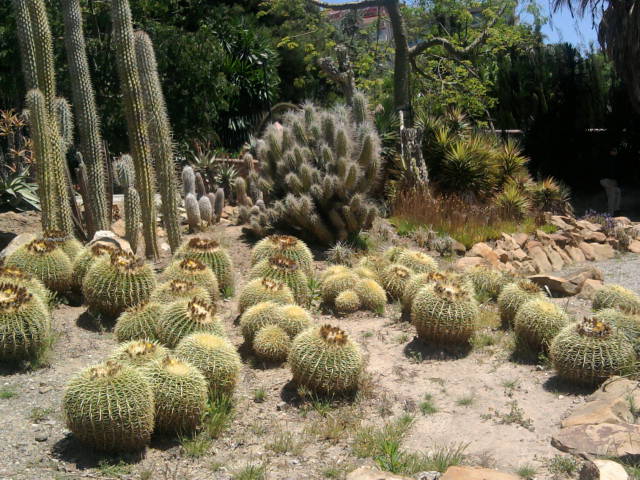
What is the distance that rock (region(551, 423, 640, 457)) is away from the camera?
16.4ft

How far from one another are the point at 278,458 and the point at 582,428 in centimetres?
222

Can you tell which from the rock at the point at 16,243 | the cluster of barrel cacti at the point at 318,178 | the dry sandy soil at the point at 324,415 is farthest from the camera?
the cluster of barrel cacti at the point at 318,178

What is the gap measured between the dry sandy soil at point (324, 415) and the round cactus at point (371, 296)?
47 cm

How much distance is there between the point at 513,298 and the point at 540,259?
369cm

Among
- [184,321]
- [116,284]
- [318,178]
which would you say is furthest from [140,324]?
[318,178]

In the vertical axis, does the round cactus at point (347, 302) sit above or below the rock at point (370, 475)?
above

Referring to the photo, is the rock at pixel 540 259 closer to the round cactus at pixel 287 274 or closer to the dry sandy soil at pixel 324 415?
the dry sandy soil at pixel 324 415

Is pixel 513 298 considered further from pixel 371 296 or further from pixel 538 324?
pixel 371 296

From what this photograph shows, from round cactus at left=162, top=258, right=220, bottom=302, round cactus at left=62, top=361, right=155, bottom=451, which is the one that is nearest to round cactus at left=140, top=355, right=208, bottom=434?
round cactus at left=62, top=361, right=155, bottom=451

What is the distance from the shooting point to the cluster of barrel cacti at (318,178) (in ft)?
34.8

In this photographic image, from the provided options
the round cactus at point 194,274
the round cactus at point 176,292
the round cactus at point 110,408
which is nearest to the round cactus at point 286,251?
the round cactus at point 194,274

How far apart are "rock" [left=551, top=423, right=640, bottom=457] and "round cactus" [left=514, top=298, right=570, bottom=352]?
1.68 meters

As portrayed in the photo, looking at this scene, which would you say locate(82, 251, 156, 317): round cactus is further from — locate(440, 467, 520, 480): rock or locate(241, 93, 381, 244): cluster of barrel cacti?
locate(440, 467, 520, 480): rock

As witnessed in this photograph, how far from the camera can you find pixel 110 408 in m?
4.87
